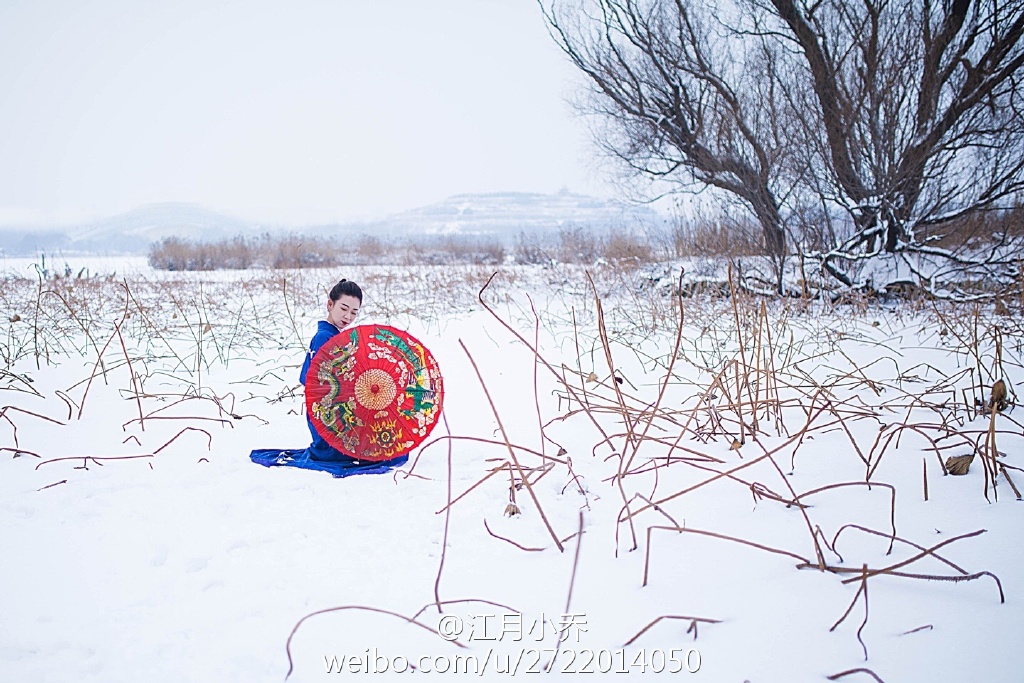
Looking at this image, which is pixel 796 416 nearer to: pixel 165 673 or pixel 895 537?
pixel 895 537

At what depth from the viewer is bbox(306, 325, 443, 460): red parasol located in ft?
7.00

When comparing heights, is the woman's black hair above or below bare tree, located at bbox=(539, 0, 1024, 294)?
below

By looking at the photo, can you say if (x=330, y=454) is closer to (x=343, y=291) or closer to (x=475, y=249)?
(x=343, y=291)

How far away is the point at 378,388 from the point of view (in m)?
2.15

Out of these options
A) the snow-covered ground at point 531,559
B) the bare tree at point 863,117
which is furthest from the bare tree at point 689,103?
the snow-covered ground at point 531,559

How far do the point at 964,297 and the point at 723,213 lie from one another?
106 inches

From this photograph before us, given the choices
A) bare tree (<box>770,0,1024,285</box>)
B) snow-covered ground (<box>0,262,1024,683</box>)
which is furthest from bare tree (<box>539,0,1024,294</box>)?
snow-covered ground (<box>0,262,1024,683</box>)

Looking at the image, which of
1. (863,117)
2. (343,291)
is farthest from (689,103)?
(343,291)

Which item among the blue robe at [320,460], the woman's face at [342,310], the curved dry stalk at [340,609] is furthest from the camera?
the woman's face at [342,310]

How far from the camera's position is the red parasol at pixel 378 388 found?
7.00 feet

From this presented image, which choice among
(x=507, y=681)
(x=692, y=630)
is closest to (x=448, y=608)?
(x=507, y=681)

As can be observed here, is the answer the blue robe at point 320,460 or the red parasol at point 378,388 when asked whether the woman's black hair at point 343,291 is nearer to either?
the blue robe at point 320,460

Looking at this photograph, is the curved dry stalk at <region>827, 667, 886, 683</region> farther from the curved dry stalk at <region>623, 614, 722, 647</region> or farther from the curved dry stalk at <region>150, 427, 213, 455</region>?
the curved dry stalk at <region>150, 427, 213, 455</region>

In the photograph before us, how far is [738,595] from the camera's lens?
42.4 inches
